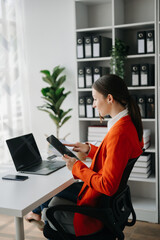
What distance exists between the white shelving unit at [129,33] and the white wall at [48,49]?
10.6 inches

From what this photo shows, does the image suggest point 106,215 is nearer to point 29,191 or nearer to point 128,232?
point 29,191

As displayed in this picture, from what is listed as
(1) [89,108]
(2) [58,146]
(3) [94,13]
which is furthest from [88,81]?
(2) [58,146]

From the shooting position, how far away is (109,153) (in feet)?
5.54

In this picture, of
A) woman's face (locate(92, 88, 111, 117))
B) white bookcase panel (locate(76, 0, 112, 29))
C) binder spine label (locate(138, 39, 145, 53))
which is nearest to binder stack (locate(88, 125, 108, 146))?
binder spine label (locate(138, 39, 145, 53))

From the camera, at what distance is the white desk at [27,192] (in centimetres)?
172

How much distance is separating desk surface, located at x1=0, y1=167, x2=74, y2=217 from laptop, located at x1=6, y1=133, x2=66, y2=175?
0.22 feet

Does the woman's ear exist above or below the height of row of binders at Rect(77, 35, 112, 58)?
below

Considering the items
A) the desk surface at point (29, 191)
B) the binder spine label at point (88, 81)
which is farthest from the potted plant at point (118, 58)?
the desk surface at point (29, 191)

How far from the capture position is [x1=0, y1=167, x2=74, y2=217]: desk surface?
1721 millimetres

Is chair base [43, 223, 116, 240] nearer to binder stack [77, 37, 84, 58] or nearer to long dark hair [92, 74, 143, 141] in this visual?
long dark hair [92, 74, 143, 141]

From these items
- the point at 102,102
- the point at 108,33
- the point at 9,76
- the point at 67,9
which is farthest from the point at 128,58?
the point at 102,102

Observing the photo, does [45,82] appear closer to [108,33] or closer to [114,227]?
[108,33]

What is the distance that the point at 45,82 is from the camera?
3930mm

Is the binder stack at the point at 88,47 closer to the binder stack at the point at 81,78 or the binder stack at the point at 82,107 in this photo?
the binder stack at the point at 81,78
